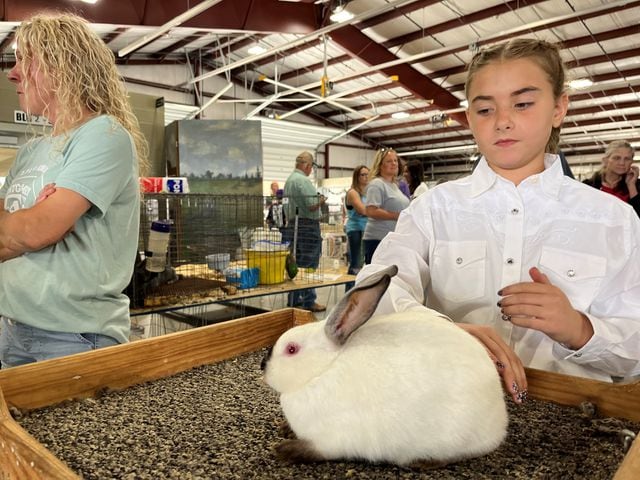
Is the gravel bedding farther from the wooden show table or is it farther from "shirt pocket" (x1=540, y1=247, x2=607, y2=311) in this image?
"shirt pocket" (x1=540, y1=247, x2=607, y2=311)

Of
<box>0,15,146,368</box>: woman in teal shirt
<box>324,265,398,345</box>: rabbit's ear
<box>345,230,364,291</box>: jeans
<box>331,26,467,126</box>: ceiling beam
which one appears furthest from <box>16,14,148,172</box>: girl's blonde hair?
<box>331,26,467,126</box>: ceiling beam

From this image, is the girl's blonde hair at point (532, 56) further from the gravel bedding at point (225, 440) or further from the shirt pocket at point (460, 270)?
the gravel bedding at point (225, 440)

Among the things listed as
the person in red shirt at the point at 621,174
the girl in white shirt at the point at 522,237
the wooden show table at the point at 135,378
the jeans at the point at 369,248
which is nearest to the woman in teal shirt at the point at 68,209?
the wooden show table at the point at 135,378

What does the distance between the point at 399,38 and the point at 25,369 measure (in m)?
Answer: 8.88

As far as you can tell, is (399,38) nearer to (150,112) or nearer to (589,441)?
(150,112)

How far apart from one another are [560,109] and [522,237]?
0.28 m

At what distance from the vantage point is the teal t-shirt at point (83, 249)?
111 cm

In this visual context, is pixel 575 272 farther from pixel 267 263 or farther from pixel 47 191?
pixel 267 263

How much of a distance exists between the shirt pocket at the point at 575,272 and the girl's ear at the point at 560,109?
10.7 inches

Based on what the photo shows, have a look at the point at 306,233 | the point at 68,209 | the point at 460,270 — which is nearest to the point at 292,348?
the point at 460,270

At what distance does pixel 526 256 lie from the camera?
104cm

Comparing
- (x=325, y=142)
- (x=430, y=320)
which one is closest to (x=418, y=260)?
(x=430, y=320)

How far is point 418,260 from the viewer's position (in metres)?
1.09

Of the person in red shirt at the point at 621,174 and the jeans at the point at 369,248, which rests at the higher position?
the person in red shirt at the point at 621,174
